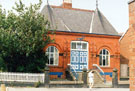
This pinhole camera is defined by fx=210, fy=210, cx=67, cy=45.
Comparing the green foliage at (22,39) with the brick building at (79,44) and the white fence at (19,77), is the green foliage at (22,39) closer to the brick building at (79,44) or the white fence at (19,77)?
the white fence at (19,77)

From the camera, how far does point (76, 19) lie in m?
26.0

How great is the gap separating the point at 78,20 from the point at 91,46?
4.04m

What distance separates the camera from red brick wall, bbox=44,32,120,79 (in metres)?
22.8

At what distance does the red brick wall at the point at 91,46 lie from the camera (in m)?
22.8

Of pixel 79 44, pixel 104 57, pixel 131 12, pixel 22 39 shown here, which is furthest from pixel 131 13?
pixel 104 57

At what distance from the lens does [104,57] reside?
24.6m

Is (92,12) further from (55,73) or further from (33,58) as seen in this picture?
(33,58)

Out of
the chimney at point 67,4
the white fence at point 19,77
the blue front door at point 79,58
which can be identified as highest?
the chimney at point 67,4

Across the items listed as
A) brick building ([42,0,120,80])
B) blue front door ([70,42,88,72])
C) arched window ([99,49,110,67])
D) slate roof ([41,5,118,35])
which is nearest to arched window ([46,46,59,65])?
brick building ([42,0,120,80])

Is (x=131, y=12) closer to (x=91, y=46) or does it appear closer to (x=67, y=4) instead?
(x=91, y=46)

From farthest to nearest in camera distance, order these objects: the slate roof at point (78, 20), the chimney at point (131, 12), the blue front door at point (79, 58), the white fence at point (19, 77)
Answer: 1. the slate roof at point (78, 20)
2. the blue front door at point (79, 58)
3. the white fence at point (19, 77)
4. the chimney at point (131, 12)

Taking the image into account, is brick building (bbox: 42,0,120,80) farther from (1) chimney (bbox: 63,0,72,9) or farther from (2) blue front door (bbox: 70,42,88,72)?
(1) chimney (bbox: 63,0,72,9)

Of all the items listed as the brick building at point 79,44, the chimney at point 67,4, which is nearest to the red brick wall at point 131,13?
the brick building at point 79,44

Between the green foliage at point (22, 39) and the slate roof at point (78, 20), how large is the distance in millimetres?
5123
